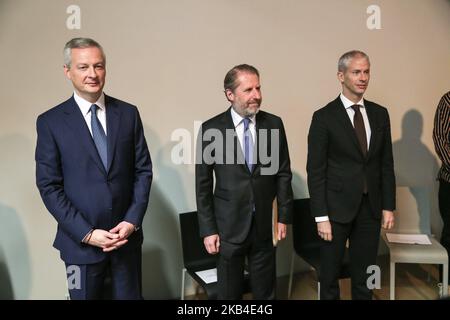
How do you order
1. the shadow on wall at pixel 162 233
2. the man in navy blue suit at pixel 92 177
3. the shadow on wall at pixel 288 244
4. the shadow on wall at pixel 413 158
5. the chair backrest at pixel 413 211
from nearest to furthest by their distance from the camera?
the man in navy blue suit at pixel 92 177
the shadow on wall at pixel 162 233
the chair backrest at pixel 413 211
the shadow on wall at pixel 288 244
the shadow on wall at pixel 413 158

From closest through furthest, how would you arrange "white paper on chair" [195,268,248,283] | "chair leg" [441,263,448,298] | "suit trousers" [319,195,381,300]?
"suit trousers" [319,195,381,300]
"white paper on chair" [195,268,248,283]
"chair leg" [441,263,448,298]

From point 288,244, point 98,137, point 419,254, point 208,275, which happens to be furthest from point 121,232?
point 419,254

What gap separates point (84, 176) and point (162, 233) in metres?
1.29

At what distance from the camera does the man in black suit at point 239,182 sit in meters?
2.25

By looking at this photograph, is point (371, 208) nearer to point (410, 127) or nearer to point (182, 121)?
point (182, 121)

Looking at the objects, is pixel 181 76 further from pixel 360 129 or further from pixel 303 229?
pixel 303 229

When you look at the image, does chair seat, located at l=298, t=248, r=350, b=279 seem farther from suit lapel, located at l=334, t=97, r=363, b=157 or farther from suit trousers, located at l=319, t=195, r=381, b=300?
suit lapel, located at l=334, t=97, r=363, b=157

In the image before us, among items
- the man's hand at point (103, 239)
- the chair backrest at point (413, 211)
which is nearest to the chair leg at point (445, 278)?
the chair backrest at point (413, 211)

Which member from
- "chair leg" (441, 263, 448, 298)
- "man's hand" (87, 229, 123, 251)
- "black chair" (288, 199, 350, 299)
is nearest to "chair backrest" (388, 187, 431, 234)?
"chair leg" (441, 263, 448, 298)

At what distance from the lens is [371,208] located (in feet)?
8.22

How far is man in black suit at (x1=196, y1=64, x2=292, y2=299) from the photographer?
225 centimetres

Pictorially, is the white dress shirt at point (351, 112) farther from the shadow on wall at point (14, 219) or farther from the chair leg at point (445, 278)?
the shadow on wall at point (14, 219)

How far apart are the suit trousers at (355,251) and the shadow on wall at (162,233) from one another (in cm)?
112

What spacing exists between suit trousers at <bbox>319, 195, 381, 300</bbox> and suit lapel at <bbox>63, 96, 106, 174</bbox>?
1339 millimetres
